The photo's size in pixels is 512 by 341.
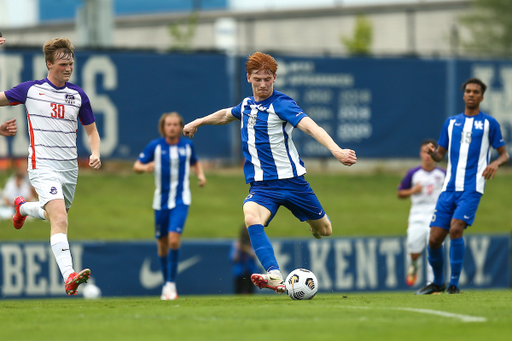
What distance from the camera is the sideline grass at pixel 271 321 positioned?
505cm

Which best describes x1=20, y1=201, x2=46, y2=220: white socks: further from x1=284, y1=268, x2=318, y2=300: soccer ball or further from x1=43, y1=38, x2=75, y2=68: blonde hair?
x1=284, y1=268, x2=318, y2=300: soccer ball

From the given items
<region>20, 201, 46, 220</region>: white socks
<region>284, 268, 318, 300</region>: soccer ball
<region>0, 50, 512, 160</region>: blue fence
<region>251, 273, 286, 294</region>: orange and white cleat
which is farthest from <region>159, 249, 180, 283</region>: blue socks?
<region>0, 50, 512, 160</region>: blue fence

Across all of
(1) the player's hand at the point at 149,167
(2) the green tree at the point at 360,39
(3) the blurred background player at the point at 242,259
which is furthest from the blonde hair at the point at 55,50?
(2) the green tree at the point at 360,39

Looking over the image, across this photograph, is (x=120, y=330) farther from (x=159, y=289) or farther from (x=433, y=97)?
(x=433, y=97)

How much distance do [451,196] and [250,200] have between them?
2.87 m

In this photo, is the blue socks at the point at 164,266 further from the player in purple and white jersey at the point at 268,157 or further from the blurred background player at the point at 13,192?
the blurred background player at the point at 13,192

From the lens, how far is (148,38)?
117 ft

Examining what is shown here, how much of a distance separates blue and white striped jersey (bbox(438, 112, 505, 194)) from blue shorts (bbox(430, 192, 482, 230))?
0.27 ft

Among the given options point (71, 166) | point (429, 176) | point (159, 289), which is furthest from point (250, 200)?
point (159, 289)

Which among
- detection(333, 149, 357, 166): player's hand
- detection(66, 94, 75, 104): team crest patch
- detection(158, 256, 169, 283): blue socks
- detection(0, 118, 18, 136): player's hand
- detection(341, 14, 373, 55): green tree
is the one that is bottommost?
detection(158, 256, 169, 283): blue socks

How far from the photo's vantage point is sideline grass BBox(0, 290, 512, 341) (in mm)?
5047

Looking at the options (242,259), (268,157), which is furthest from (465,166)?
(242,259)

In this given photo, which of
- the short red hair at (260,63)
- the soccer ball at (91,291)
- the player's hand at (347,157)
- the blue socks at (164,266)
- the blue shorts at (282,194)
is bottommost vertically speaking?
the soccer ball at (91,291)

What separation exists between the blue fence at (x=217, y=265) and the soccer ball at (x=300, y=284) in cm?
760
